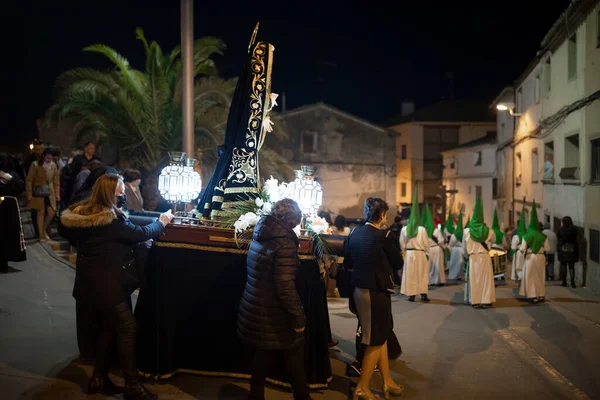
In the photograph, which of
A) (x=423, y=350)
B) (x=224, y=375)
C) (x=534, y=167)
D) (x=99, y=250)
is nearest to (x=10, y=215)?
(x=99, y=250)

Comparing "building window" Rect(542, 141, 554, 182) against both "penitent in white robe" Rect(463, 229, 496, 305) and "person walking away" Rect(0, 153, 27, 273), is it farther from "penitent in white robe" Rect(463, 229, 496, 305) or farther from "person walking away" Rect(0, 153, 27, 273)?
"person walking away" Rect(0, 153, 27, 273)

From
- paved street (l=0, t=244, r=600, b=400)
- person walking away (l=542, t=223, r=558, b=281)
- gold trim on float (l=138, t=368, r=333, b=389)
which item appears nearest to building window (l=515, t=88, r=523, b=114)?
person walking away (l=542, t=223, r=558, b=281)

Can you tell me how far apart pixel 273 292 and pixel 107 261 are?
1.55 m

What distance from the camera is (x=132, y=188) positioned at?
8.41 metres

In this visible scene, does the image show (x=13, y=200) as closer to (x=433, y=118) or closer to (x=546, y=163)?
(x=546, y=163)

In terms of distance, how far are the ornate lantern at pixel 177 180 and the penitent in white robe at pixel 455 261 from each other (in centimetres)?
1107

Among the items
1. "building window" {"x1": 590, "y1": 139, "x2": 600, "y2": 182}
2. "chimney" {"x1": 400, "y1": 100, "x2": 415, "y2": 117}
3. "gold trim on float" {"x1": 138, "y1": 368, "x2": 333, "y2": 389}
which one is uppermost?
"chimney" {"x1": 400, "y1": 100, "x2": 415, "y2": 117}

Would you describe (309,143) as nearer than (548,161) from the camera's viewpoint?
No

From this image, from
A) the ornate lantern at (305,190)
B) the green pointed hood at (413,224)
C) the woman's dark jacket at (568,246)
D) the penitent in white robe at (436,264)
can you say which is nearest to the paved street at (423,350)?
the green pointed hood at (413,224)

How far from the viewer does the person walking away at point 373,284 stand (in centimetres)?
575

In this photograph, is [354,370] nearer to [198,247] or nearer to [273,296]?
[273,296]

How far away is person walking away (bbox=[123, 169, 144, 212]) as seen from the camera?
8.17 metres

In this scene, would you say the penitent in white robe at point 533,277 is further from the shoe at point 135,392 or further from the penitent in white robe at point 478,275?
the shoe at point 135,392

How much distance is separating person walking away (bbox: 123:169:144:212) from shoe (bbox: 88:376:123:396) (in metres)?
3.04
